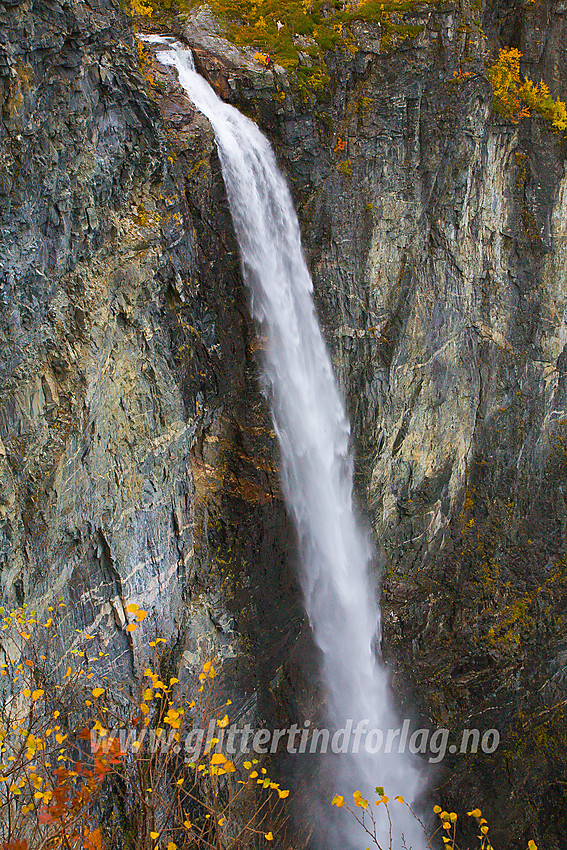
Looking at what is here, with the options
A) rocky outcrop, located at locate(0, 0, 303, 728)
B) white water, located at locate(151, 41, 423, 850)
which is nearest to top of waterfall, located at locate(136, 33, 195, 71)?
white water, located at locate(151, 41, 423, 850)

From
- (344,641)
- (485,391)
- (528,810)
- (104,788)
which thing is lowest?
(528,810)

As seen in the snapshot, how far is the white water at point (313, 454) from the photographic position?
34.2 ft

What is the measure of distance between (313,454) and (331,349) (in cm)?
234

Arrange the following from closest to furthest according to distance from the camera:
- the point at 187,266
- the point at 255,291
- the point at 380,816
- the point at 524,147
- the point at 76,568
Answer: the point at 76,568
the point at 187,266
the point at 255,291
the point at 380,816
the point at 524,147

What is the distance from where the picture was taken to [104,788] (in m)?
8.84

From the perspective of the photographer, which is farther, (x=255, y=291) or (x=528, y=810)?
(x=528, y=810)

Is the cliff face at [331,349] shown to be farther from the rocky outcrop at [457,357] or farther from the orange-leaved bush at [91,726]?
the orange-leaved bush at [91,726]

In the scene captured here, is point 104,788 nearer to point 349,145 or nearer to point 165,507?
point 165,507

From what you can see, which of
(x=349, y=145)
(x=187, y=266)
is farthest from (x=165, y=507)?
(x=349, y=145)

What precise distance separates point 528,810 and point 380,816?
11.6 ft

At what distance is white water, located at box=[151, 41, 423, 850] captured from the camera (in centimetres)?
1044

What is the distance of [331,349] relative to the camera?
500 inches

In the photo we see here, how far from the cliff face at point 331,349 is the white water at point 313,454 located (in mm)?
428

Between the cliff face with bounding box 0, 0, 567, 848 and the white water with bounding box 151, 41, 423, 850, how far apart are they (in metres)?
0.43
